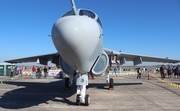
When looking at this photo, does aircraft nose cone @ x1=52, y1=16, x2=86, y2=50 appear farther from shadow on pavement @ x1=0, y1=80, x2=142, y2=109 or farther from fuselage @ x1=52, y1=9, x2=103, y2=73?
shadow on pavement @ x1=0, y1=80, x2=142, y2=109

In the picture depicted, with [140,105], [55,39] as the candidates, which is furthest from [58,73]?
[55,39]

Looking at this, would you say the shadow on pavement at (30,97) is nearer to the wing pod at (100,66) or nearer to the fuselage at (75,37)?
the wing pod at (100,66)

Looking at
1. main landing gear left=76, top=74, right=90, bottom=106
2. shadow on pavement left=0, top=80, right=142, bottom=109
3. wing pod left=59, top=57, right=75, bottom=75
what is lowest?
shadow on pavement left=0, top=80, right=142, bottom=109

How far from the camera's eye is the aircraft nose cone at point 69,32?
525cm

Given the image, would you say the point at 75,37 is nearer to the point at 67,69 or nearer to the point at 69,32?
the point at 69,32

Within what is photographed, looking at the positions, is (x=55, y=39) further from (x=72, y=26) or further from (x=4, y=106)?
(x=4, y=106)

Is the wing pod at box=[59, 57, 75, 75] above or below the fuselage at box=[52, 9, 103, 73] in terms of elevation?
below

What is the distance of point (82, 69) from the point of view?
6910mm

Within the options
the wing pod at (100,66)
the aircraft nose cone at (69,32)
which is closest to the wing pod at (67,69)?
the wing pod at (100,66)

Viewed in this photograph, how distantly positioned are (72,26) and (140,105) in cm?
481

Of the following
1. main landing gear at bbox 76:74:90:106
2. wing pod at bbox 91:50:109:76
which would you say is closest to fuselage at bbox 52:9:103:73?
main landing gear at bbox 76:74:90:106

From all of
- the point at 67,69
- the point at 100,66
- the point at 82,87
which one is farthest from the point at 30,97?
the point at 100,66

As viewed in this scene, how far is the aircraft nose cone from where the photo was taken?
5.25m

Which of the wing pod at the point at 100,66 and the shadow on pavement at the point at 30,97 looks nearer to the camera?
the shadow on pavement at the point at 30,97
